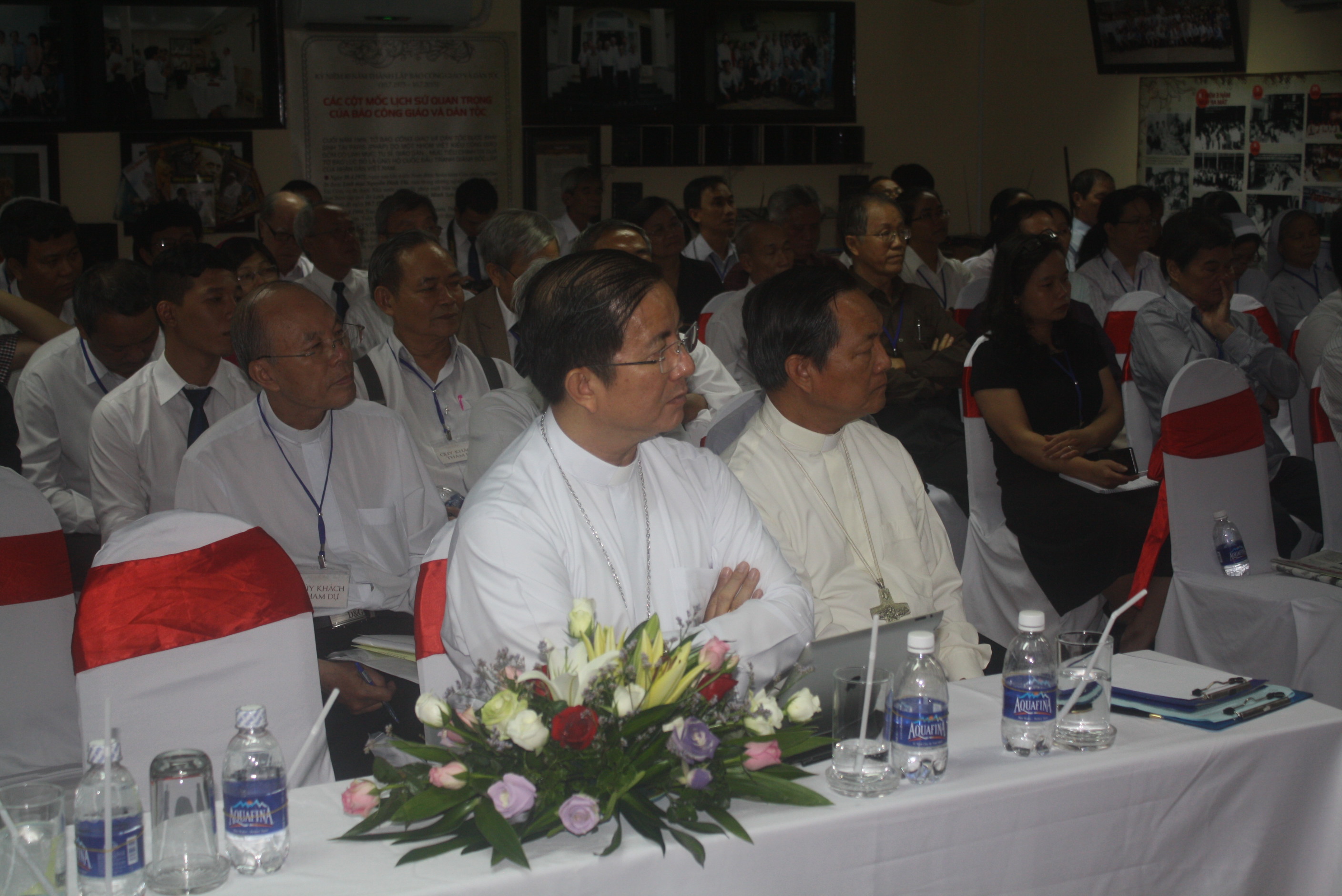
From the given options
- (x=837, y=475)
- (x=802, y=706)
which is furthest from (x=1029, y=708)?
(x=837, y=475)

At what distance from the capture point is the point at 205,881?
141cm

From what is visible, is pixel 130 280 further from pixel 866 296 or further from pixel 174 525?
pixel 866 296

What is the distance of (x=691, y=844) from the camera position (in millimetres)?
1413

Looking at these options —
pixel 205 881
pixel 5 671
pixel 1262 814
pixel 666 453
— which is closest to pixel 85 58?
pixel 5 671

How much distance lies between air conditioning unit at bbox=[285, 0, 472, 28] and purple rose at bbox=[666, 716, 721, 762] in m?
6.57

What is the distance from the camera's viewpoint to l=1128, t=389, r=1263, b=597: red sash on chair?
3277 mm

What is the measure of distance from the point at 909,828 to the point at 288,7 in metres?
6.87

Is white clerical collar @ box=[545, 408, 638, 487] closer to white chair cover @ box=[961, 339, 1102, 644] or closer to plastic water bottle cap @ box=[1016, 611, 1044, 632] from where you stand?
plastic water bottle cap @ box=[1016, 611, 1044, 632]

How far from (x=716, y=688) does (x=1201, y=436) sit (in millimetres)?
2293

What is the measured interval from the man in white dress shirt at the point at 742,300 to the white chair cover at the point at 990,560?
1354 millimetres

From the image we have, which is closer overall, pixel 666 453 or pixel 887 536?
pixel 666 453

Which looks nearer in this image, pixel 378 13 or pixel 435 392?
pixel 435 392

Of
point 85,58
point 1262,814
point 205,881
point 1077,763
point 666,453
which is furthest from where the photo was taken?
point 85,58

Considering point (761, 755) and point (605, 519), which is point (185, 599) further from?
point (761, 755)
